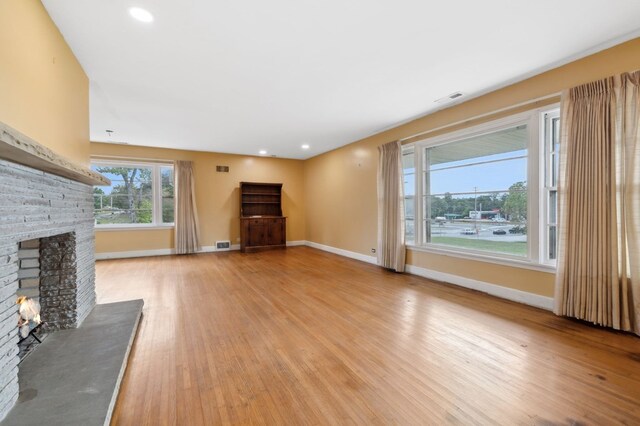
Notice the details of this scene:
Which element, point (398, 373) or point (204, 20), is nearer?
point (398, 373)

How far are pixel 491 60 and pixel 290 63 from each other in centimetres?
203

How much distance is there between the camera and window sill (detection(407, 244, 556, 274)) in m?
3.16

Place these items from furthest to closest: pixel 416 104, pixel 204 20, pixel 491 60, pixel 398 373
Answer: pixel 416 104
pixel 491 60
pixel 204 20
pixel 398 373

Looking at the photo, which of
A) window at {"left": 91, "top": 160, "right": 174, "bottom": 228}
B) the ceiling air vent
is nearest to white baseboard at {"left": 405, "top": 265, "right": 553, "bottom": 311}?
the ceiling air vent

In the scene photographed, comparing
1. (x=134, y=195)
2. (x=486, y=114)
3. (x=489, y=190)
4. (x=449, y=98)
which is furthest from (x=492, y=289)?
(x=134, y=195)

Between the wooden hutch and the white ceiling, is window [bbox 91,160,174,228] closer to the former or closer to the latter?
the wooden hutch

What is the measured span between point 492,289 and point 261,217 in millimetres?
5451

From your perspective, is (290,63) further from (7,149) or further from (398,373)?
(398,373)

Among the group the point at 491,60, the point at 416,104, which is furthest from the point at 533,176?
the point at 416,104

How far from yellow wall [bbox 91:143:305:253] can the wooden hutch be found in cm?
19

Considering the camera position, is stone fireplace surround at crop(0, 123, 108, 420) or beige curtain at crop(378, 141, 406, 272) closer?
stone fireplace surround at crop(0, 123, 108, 420)

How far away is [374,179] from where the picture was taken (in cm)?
571

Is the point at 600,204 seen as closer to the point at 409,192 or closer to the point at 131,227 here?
the point at 409,192

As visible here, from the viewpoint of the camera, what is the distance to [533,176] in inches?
127
